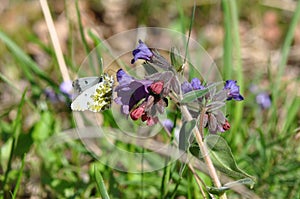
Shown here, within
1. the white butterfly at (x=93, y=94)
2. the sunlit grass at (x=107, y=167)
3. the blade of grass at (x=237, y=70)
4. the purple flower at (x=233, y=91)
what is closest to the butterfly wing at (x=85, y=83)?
the white butterfly at (x=93, y=94)

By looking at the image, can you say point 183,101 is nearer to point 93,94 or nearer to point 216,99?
point 216,99

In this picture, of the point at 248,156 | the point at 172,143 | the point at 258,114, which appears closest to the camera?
the point at 172,143

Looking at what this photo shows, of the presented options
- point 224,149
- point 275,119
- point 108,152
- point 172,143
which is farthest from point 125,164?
point 224,149

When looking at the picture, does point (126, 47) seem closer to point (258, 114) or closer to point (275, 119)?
point (258, 114)

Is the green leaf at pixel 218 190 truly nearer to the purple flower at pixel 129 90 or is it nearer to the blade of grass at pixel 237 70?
the purple flower at pixel 129 90

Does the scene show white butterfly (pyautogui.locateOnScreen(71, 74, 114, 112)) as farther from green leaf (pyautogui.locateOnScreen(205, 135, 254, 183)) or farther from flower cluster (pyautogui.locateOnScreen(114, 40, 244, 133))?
green leaf (pyautogui.locateOnScreen(205, 135, 254, 183))

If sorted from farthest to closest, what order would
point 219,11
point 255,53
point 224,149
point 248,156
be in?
point 219,11 < point 255,53 < point 248,156 < point 224,149
